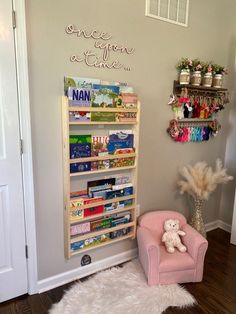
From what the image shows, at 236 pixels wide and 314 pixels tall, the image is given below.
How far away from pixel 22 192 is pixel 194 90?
1.93 metres

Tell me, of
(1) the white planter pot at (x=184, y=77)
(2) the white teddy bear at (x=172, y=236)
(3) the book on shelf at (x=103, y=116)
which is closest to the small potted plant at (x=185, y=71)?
(1) the white planter pot at (x=184, y=77)

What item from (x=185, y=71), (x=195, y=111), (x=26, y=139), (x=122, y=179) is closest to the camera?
(x=26, y=139)

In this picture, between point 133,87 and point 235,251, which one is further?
point 235,251

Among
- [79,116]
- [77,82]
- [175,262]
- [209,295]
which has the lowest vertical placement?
[209,295]

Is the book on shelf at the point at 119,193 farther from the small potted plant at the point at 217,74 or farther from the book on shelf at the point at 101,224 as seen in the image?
the small potted plant at the point at 217,74

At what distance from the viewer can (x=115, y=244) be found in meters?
2.38

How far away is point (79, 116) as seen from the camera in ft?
6.14

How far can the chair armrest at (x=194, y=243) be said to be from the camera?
6.88 feet

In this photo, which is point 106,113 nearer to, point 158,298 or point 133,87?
point 133,87

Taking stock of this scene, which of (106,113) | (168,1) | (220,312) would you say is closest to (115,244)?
(220,312)

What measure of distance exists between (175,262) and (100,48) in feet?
6.17

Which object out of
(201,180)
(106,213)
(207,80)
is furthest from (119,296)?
(207,80)

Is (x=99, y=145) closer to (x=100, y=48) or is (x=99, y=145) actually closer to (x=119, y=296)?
(x=100, y=48)

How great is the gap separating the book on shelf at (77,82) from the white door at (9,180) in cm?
36
